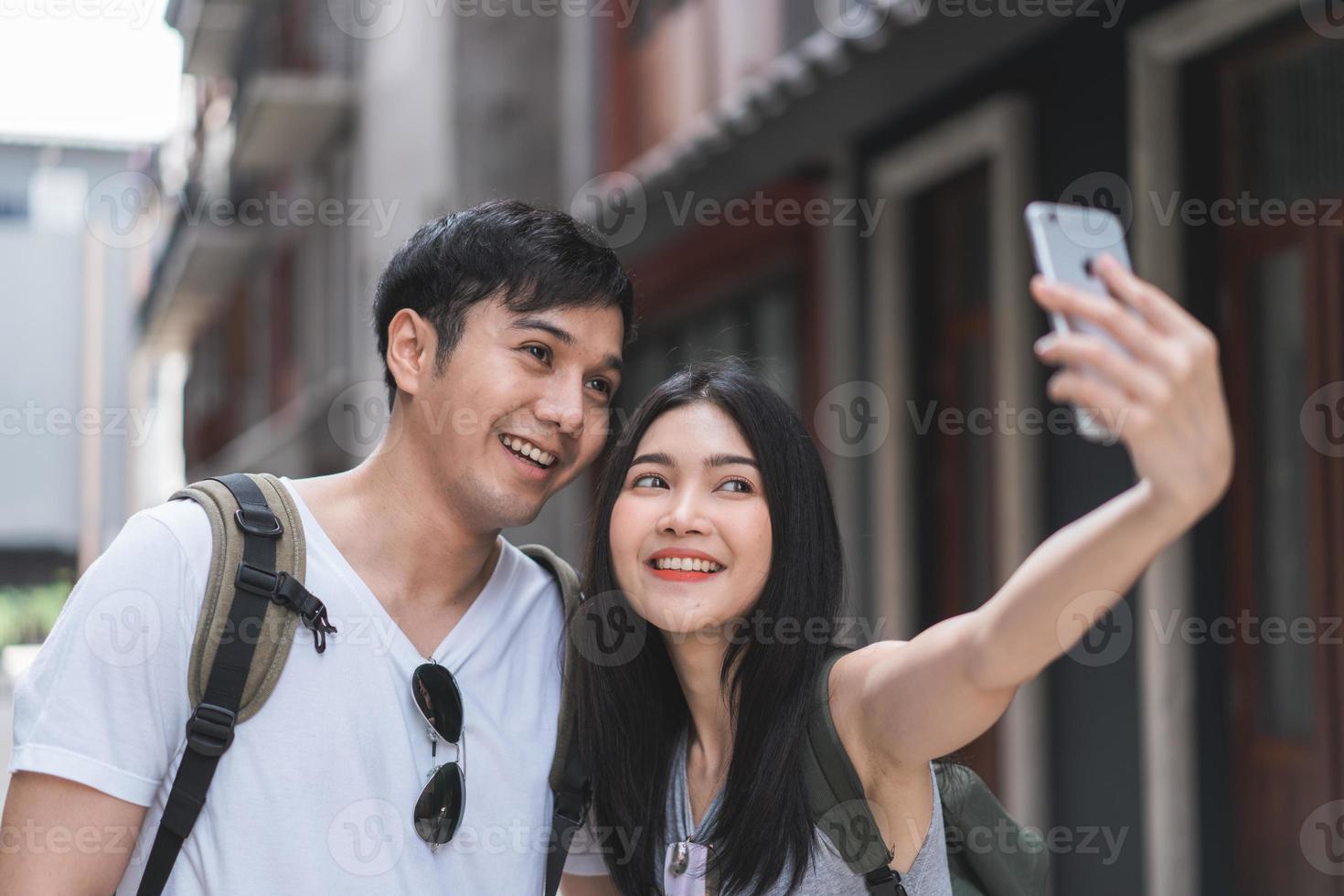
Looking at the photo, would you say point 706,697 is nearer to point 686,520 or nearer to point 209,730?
point 686,520

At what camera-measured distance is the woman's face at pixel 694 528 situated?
8.53 feet

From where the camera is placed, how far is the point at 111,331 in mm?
20859

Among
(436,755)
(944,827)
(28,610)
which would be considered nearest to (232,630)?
(436,755)

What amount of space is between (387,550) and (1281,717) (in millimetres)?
4167

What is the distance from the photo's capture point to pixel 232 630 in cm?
256

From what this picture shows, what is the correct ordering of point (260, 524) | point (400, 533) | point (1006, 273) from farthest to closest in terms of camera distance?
1. point (1006, 273)
2. point (400, 533)
3. point (260, 524)

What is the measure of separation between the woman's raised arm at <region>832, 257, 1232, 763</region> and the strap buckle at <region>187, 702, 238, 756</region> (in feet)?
3.70

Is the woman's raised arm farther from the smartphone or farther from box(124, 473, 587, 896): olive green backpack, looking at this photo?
box(124, 473, 587, 896): olive green backpack

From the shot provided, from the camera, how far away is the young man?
2.50 m

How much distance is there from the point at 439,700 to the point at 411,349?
73cm

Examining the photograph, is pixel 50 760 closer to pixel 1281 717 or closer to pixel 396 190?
pixel 1281 717

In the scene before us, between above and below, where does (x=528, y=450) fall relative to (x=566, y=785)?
above

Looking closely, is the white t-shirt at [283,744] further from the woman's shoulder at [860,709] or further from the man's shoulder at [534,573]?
the woman's shoulder at [860,709]

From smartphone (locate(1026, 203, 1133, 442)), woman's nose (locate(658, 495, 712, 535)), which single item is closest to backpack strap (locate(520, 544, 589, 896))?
woman's nose (locate(658, 495, 712, 535))
